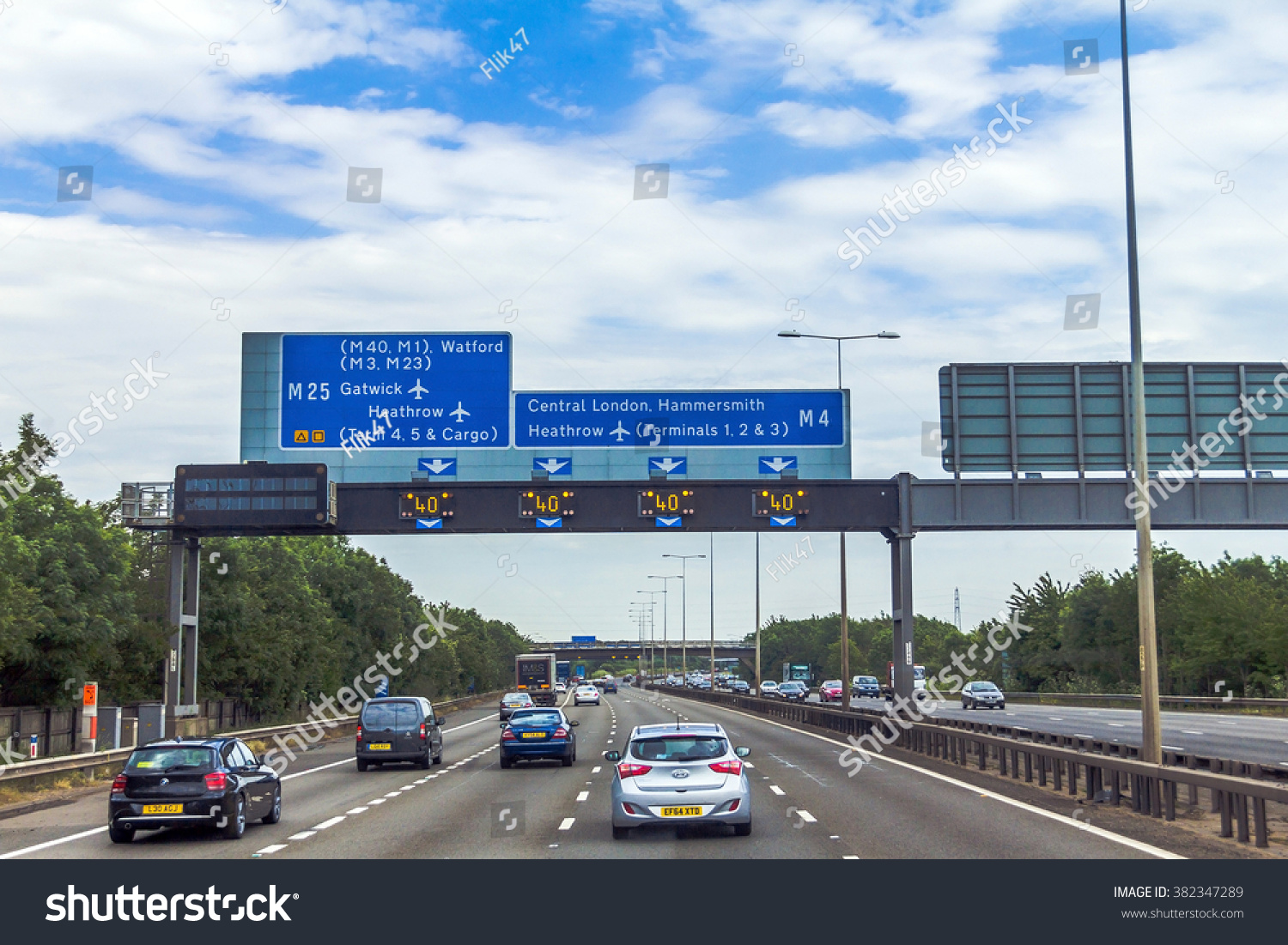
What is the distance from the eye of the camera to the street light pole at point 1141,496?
66.0 ft

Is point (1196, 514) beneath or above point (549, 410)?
beneath

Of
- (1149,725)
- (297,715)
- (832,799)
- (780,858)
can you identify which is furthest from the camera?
(297,715)

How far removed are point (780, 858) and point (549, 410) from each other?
22849 mm

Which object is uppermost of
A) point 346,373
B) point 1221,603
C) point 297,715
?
point 346,373

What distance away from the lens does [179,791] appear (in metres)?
18.2

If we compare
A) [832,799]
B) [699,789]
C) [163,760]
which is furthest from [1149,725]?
[163,760]

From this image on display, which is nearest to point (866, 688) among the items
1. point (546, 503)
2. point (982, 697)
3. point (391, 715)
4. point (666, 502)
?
point (982, 697)

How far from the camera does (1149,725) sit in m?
19.9

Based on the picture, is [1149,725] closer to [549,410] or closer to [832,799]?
[832,799]

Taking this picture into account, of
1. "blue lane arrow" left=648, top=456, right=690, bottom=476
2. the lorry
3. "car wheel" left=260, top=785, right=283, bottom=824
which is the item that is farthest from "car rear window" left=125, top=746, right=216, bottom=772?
the lorry

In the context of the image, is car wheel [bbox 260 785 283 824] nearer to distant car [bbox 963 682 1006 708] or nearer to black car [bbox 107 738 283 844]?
black car [bbox 107 738 283 844]

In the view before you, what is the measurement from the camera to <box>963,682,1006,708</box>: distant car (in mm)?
69750

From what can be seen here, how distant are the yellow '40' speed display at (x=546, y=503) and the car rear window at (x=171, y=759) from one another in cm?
1871

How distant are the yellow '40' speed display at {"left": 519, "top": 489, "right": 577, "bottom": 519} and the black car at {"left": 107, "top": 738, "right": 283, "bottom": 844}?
18274 millimetres
